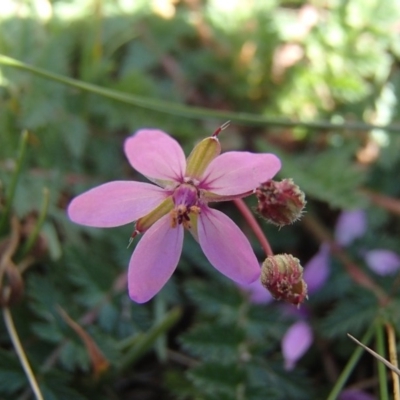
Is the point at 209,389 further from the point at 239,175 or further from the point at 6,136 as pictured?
the point at 6,136

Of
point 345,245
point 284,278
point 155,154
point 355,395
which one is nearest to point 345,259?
point 345,245

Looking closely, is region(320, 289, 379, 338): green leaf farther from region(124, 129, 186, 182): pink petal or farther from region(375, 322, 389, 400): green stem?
region(124, 129, 186, 182): pink petal

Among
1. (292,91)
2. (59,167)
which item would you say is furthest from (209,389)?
(292,91)

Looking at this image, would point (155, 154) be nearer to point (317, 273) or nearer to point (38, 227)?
point (38, 227)

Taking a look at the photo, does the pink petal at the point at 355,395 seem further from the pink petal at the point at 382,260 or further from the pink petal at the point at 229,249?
the pink petal at the point at 229,249

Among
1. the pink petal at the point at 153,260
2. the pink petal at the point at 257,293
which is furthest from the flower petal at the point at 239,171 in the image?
the pink petal at the point at 257,293
